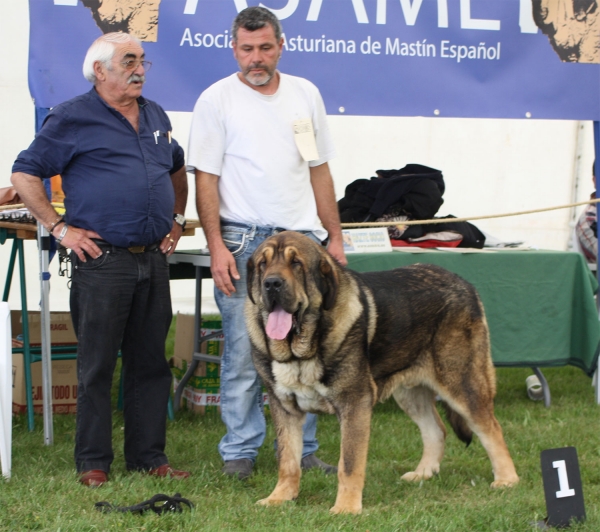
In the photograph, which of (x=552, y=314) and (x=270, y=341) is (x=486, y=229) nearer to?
(x=552, y=314)

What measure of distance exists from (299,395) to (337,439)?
1441 mm

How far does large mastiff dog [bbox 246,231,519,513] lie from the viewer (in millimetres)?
3504

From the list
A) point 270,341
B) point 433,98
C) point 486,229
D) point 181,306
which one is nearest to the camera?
point 270,341

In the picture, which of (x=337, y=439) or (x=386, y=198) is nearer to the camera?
(x=337, y=439)

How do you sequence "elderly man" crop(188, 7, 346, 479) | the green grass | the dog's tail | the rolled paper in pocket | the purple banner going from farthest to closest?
the rolled paper in pocket
the purple banner
the dog's tail
"elderly man" crop(188, 7, 346, 479)
the green grass

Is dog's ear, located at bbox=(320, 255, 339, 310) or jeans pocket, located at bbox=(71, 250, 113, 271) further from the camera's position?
jeans pocket, located at bbox=(71, 250, 113, 271)

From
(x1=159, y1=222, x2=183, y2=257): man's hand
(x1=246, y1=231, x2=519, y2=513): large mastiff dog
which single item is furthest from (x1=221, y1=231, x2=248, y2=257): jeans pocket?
(x1=246, y1=231, x2=519, y2=513): large mastiff dog

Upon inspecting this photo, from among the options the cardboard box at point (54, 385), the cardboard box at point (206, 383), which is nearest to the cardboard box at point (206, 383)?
the cardboard box at point (206, 383)

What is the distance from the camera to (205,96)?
4.05 m

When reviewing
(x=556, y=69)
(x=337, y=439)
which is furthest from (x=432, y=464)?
(x=556, y=69)

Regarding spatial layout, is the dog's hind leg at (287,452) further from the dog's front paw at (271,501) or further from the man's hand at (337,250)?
the man's hand at (337,250)

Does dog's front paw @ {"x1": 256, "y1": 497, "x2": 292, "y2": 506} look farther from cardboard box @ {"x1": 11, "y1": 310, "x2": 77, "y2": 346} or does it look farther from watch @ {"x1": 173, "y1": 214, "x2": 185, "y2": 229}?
cardboard box @ {"x1": 11, "y1": 310, "x2": 77, "y2": 346}

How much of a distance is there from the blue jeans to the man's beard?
68cm

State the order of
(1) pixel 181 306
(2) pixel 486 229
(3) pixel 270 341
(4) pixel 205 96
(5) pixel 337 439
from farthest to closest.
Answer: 1. (2) pixel 486 229
2. (1) pixel 181 306
3. (5) pixel 337 439
4. (4) pixel 205 96
5. (3) pixel 270 341
